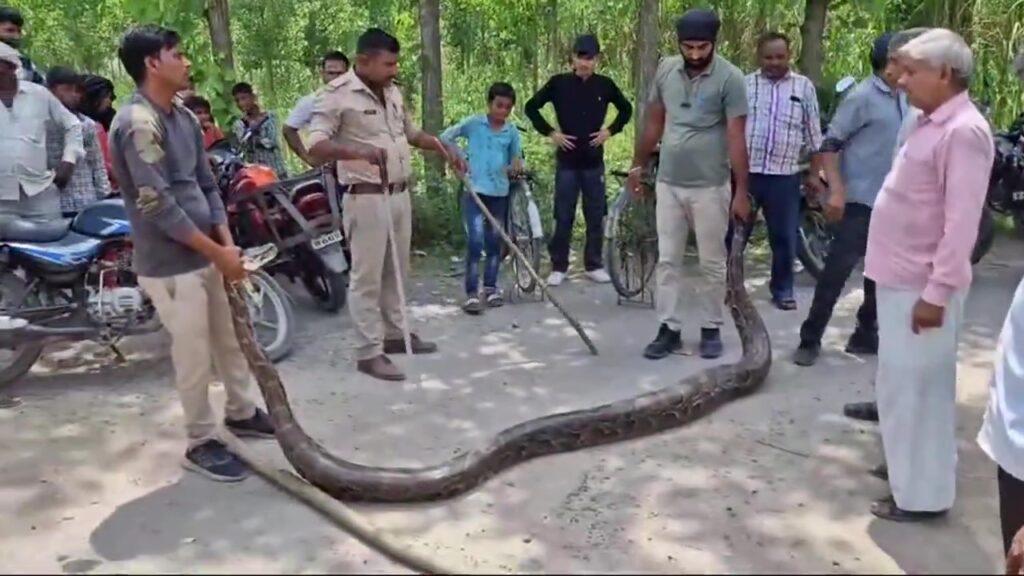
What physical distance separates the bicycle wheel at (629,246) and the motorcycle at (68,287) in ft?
8.90

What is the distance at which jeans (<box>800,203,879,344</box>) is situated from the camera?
5805mm

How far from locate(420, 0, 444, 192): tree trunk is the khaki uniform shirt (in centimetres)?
345

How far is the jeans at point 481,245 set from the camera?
7.47m

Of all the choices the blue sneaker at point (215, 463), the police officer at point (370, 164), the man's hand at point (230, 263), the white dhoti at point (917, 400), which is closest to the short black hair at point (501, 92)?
the police officer at point (370, 164)

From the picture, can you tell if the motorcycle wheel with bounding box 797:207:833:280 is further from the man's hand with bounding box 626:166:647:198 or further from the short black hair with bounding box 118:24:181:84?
the short black hair with bounding box 118:24:181:84

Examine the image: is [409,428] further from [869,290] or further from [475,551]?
[869,290]

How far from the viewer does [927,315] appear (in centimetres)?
365

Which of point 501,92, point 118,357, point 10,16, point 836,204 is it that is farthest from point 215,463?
point 10,16

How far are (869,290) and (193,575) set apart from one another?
4.14 metres

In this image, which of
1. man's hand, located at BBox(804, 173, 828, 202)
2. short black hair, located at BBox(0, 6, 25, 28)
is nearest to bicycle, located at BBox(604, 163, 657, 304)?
man's hand, located at BBox(804, 173, 828, 202)

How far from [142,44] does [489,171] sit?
3575 millimetres

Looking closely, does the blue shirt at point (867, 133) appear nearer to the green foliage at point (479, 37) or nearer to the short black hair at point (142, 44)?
the green foliage at point (479, 37)

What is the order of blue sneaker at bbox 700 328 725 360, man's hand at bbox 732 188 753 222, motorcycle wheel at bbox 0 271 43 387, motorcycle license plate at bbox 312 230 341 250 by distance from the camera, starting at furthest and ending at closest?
motorcycle license plate at bbox 312 230 341 250
blue sneaker at bbox 700 328 725 360
man's hand at bbox 732 188 753 222
motorcycle wheel at bbox 0 271 43 387

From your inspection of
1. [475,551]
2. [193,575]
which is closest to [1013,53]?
[475,551]
